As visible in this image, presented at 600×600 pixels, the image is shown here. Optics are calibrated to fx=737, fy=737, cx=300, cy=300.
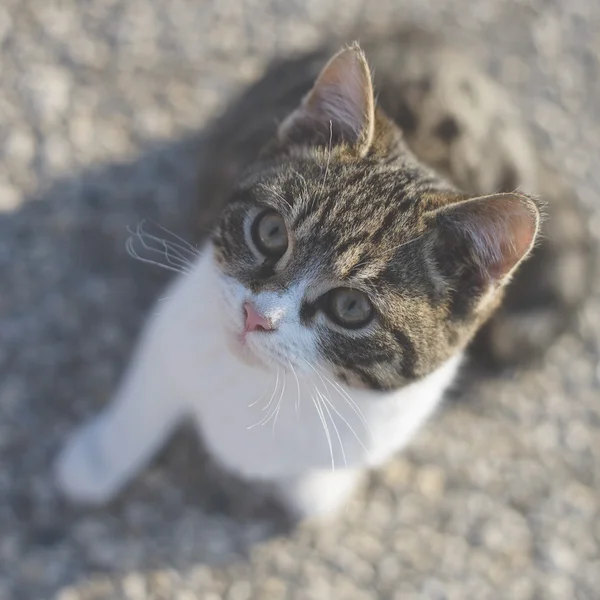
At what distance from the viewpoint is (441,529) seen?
88.3 inches

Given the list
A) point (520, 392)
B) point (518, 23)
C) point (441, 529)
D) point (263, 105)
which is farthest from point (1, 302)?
point (518, 23)

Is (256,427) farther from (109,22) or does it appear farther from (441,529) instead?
(109,22)

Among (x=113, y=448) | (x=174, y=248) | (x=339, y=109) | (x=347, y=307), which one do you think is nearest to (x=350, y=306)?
(x=347, y=307)

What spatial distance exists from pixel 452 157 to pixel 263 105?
1.69 feet

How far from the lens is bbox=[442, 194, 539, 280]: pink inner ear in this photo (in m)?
1.19

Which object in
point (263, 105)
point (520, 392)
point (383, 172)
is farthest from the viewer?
point (520, 392)

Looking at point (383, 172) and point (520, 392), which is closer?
point (383, 172)

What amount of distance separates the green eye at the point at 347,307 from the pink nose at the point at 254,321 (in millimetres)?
114

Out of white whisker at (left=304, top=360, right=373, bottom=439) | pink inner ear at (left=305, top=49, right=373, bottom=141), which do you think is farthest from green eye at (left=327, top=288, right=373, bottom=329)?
pink inner ear at (left=305, top=49, right=373, bottom=141)

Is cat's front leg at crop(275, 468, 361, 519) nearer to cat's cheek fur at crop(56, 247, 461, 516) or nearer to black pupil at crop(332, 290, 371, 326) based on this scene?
cat's cheek fur at crop(56, 247, 461, 516)

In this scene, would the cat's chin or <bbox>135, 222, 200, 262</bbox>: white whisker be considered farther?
<bbox>135, 222, 200, 262</bbox>: white whisker

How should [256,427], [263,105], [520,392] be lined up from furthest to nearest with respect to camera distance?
[520,392], [263,105], [256,427]

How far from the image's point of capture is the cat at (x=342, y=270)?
1.30 m

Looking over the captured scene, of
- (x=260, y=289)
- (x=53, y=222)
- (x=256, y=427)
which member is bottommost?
(x=53, y=222)
